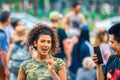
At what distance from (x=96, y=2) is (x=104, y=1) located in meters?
1.87

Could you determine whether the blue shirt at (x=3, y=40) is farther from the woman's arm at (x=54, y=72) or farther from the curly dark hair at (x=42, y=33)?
the woman's arm at (x=54, y=72)

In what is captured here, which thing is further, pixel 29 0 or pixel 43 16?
pixel 29 0

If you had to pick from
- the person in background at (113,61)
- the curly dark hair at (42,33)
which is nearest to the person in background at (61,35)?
the curly dark hair at (42,33)

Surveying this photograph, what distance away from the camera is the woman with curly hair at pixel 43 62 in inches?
260

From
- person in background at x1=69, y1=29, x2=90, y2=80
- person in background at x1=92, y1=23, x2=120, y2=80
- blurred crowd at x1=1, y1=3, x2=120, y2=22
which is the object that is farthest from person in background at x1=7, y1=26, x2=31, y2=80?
blurred crowd at x1=1, y1=3, x2=120, y2=22

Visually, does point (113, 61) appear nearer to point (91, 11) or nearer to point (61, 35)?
point (61, 35)

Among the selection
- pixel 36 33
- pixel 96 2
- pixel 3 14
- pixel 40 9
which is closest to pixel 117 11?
pixel 96 2

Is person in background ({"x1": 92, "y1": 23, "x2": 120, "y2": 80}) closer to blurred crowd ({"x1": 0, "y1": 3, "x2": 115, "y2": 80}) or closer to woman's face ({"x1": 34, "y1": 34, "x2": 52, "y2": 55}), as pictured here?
woman's face ({"x1": 34, "y1": 34, "x2": 52, "y2": 55})

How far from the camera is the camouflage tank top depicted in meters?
6.63

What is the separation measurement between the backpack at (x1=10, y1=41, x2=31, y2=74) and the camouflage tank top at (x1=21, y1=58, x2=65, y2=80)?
3801mm

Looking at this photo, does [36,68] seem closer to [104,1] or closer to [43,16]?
[43,16]

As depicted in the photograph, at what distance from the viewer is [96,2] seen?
36375mm

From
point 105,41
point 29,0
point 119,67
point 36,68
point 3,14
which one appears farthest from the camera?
point 29,0

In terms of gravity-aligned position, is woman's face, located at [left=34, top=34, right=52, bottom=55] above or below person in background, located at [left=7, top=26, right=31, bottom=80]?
above
